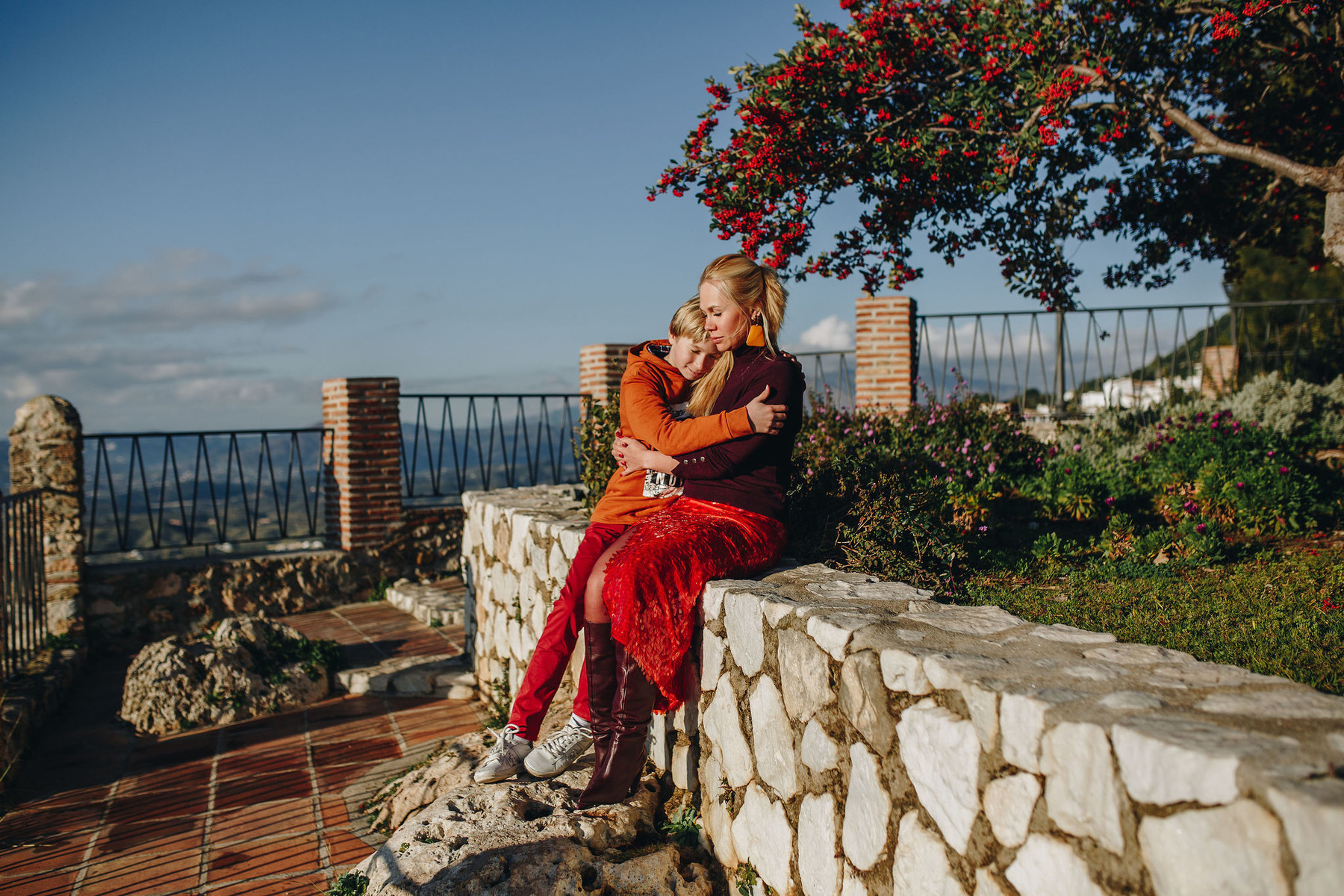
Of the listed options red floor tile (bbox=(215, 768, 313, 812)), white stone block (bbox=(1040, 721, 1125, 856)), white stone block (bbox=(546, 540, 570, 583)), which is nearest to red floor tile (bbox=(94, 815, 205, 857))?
red floor tile (bbox=(215, 768, 313, 812))

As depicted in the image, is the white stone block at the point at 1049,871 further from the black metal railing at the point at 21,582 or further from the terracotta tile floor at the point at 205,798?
the black metal railing at the point at 21,582

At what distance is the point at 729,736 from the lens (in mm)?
2566

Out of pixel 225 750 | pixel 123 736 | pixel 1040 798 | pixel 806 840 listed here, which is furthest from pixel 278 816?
pixel 1040 798

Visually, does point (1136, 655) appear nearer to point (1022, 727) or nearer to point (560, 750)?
point (1022, 727)

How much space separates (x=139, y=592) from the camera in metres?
6.89

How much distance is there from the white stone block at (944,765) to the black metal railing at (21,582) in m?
5.43

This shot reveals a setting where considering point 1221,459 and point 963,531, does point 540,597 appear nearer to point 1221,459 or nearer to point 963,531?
point 963,531

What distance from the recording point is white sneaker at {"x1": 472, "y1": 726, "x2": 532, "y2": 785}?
9.27ft

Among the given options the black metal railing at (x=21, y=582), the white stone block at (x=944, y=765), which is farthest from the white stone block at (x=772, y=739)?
the black metal railing at (x=21, y=582)

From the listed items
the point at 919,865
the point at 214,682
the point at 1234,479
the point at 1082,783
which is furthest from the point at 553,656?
the point at 1234,479

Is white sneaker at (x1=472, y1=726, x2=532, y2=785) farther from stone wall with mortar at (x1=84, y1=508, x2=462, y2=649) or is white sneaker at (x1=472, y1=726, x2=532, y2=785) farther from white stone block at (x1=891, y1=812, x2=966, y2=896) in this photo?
stone wall with mortar at (x1=84, y1=508, x2=462, y2=649)

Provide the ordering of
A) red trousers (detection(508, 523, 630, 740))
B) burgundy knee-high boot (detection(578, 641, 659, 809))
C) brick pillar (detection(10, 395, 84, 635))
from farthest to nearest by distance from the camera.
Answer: brick pillar (detection(10, 395, 84, 635)) → red trousers (detection(508, 523, 630, 740)) → burgundy knee-high boot (detection(578, 641, 659, 809))

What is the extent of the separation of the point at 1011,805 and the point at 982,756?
94 millimetres

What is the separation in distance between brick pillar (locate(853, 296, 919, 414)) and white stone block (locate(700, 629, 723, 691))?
614cm
